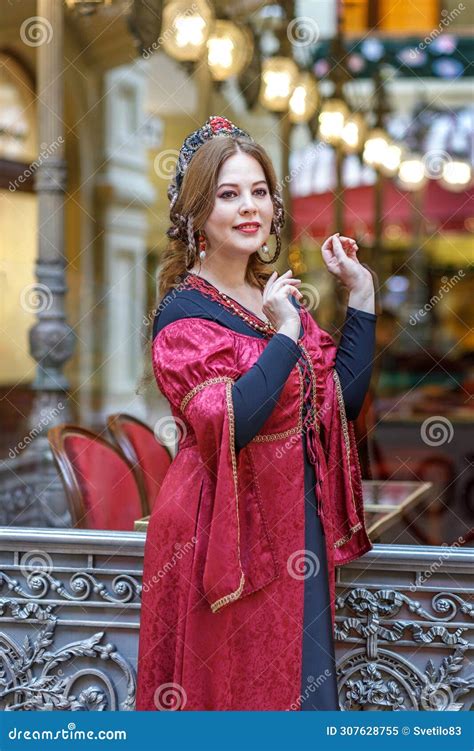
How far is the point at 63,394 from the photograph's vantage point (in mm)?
5453

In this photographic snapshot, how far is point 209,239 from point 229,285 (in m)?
0.12

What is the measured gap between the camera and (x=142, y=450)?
13.4 feet

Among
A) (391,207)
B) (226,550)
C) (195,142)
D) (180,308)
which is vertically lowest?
(226,550)

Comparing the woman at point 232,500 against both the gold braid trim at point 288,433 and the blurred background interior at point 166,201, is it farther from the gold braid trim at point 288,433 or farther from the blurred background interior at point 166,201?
the blurred background interior at point 166,201

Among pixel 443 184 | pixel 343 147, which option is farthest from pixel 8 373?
pixel 443 184

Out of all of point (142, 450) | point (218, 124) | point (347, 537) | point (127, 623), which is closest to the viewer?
point (218, 124)

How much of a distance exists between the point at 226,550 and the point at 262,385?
36 centimetres

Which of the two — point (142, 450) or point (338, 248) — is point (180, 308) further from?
point (142, 450)

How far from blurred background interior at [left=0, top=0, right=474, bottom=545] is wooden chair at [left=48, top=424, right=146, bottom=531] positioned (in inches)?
0.5

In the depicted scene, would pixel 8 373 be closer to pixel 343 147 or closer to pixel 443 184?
pixel 343 147

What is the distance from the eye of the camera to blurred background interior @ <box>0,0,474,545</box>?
5.24 meters

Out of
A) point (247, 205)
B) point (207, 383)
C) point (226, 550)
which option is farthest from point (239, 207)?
point (226, 550)

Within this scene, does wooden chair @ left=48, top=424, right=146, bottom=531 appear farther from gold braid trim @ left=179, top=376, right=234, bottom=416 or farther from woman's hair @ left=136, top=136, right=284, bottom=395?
gold braid trim @ left=179, top=376, right=234, bottom=416

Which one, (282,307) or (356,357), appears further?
(356,357)
